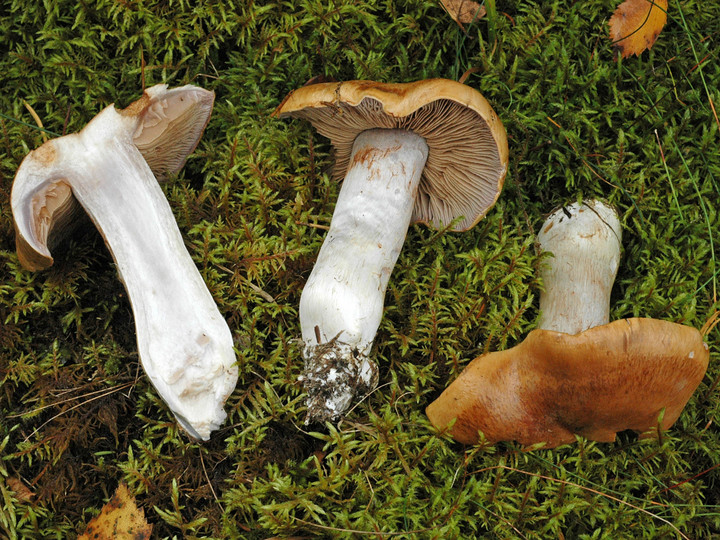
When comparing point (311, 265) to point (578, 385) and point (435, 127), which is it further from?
point (578, 385)

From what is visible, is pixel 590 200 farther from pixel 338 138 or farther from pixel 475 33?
pixel 338 138

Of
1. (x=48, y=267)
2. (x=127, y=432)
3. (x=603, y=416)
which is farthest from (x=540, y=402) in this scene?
(x=48, y=267)

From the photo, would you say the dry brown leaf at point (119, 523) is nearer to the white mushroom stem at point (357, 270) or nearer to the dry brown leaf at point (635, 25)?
the white mushroom stem at point (357, 270)

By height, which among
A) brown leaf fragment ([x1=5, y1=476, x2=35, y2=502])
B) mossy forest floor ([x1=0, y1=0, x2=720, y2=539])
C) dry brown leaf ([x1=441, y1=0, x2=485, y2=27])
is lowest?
brown leaf fragment ([x1=5, y1=476, x2=35, y2=502])

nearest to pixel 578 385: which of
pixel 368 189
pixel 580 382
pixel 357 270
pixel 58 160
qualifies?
pixel 580 382

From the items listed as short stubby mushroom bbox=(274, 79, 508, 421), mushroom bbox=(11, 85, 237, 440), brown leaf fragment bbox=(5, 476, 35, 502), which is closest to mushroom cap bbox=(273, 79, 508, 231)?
short stubby mushroom bbox=(274, 79, 508, 421)

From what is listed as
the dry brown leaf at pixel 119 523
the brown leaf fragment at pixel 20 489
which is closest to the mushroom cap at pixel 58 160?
the brown leaf fragment at pixel 20 489

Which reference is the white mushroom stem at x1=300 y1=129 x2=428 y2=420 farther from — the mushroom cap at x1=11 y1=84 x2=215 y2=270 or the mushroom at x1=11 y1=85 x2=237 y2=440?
the mushroom cap at x1=11 y1=84 x2=215 y2=270
